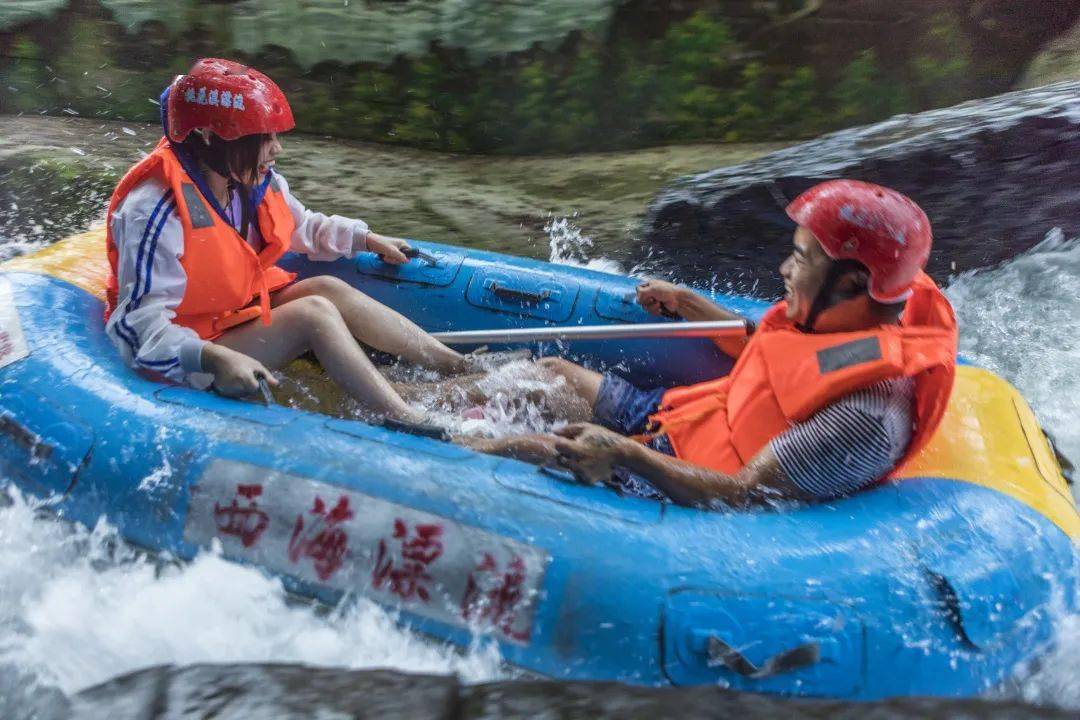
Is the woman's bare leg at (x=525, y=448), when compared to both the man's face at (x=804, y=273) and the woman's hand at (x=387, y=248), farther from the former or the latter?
the woman's hand at (x=387, y=248)

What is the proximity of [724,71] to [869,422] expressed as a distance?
197 inches

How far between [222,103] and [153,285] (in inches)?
22.4

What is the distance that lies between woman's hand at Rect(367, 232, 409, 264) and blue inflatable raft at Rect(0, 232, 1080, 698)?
113cm

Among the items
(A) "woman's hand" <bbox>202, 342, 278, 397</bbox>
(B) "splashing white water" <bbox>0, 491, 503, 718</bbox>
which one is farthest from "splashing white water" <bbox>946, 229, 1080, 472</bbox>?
(A) "woman's hand" <bbox>202, 342, 278, 397</bbox>

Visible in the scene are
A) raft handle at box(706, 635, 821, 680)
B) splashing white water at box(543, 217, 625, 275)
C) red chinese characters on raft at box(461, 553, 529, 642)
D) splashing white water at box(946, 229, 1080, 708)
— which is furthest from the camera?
splashing white water at box(543, 217, 625, 275)

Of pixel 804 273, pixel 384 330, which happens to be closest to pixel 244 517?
pixel 384 330

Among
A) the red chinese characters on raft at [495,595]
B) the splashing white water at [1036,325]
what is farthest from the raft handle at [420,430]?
the splashing white water at [1036,325]

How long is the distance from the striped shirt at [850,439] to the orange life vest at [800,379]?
0.10 feet

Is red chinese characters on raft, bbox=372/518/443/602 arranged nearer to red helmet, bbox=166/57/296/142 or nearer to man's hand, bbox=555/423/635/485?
man's hand, bbox=555/423/635/485

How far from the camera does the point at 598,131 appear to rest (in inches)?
281

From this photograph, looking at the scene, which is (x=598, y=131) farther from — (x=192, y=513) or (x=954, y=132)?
(x=192, y=513)

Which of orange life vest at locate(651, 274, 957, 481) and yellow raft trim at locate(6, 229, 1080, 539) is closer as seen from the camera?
orange life vest at locate(651, 274, 957, 481)

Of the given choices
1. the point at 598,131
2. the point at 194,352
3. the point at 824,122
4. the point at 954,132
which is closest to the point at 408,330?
the point at 194,352

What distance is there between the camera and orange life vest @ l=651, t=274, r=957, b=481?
2479mm
